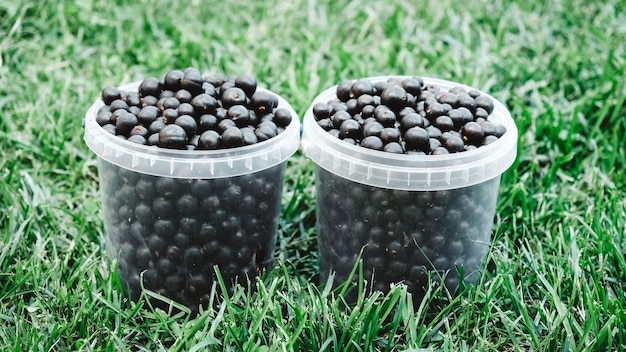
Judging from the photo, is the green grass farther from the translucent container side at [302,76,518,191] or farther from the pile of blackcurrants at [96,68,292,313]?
the translucent container side at [302,76,518,191]

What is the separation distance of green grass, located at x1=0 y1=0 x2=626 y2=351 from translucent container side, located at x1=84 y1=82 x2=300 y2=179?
0.92 feet

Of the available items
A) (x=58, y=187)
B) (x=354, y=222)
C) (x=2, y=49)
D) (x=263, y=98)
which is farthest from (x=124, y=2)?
(x=354, y=222)

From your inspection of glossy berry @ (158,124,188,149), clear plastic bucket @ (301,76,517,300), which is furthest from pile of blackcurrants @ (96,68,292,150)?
clear plastic bucket @ (301,76,517,300)

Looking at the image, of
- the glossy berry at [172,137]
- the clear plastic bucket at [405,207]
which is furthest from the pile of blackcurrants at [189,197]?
the clear plastic bucket at [405,207]

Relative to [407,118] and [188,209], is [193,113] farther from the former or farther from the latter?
[407,118]

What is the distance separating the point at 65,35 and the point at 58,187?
45.1 inches

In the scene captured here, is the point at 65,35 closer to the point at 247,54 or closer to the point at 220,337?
the point at 247,54

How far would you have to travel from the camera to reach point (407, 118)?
1.95 m

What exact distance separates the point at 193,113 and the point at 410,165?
22.6 inches

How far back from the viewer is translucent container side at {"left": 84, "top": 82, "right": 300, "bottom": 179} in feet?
6.14

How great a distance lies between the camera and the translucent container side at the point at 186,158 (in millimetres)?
1870

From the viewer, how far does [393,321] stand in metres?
1.89

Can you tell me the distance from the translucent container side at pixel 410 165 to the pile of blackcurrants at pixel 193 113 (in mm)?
179

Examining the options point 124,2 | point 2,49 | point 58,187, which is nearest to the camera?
point 58,187
